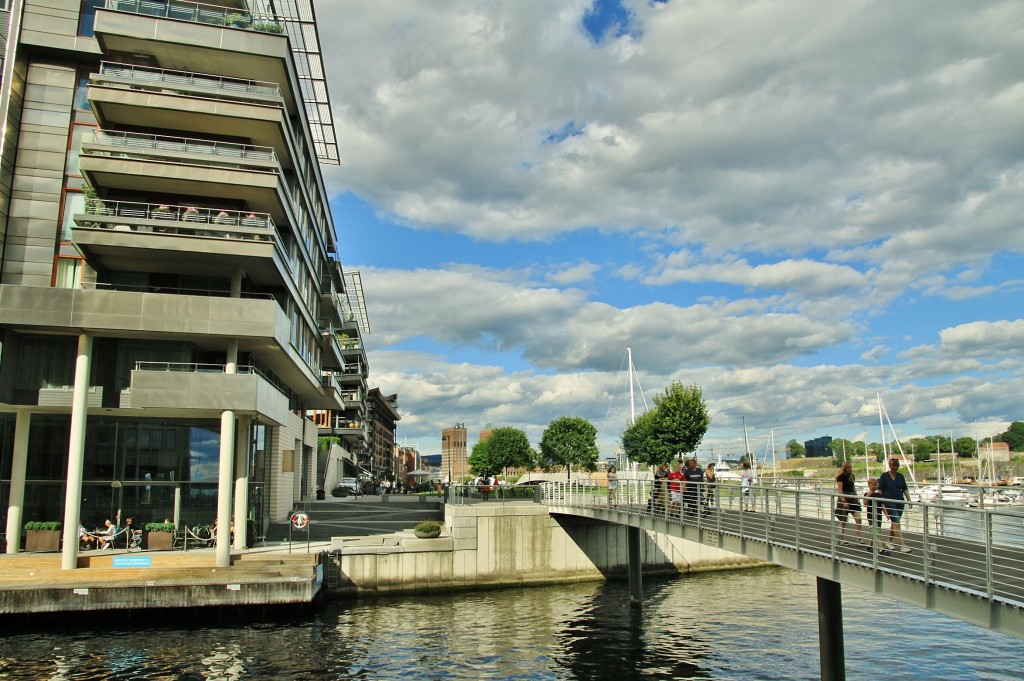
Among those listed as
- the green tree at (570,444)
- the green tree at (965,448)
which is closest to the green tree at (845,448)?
the green tree at (965,448)

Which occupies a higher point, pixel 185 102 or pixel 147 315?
pixel 185 102

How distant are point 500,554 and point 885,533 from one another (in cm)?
2177

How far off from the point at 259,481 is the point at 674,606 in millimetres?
19166

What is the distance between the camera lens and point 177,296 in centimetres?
2902

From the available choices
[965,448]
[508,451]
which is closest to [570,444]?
[508,451]

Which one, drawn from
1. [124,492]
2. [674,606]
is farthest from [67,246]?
[674,606]

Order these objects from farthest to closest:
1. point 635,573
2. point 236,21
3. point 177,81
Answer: point 236,21 < point 177,81 < point 635,573

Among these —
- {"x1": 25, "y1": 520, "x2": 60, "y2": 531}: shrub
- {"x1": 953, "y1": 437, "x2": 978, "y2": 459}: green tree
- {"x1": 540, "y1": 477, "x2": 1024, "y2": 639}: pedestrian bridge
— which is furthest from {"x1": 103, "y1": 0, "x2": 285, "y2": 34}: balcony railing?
{"x1": 953, "y1": 437, "x2": 978, "y2": 459}: green tree

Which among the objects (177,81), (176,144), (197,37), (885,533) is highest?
(197,37)

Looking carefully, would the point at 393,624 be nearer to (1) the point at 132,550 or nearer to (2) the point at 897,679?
(1) the point at 132,550

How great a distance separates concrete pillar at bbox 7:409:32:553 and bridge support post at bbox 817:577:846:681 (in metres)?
27.7

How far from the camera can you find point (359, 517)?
42.0 m

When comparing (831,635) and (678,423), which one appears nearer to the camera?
(831,635)

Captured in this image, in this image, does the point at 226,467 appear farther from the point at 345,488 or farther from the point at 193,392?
the point at 345,488
